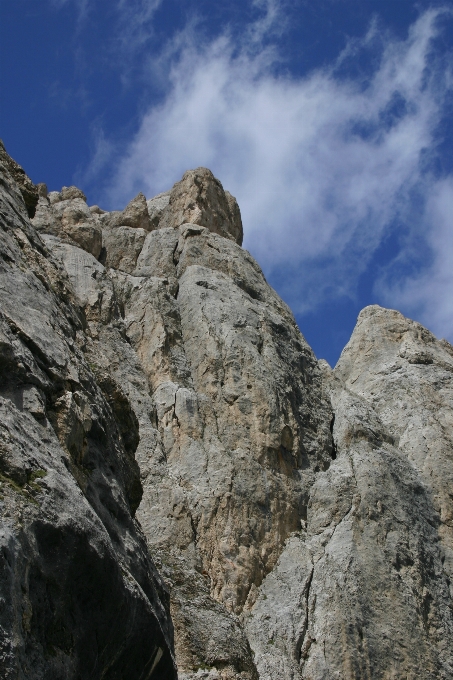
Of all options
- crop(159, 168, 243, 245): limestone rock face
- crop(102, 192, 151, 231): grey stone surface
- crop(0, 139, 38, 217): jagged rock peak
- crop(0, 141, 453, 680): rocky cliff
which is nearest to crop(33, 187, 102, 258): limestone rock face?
crop(0, 141, 453, 680): rocky cliff

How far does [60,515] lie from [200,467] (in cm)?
1535

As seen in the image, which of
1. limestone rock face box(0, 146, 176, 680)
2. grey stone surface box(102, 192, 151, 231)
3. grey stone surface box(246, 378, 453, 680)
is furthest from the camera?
grey stone surface box(102, 192, 151, 231)

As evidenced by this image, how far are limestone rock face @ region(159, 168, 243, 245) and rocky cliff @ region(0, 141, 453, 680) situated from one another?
0.17 metres

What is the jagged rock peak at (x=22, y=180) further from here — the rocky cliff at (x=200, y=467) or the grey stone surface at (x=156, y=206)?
the grey stone surface at (x=156, y=206)

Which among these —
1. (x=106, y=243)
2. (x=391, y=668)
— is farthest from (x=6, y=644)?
(x=106, y=243)

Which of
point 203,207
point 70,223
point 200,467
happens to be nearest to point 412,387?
point 200,467

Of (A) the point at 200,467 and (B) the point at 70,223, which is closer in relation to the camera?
(A) the point at 200,467

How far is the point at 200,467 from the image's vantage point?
24.8m

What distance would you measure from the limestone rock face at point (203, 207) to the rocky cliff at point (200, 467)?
6.6 inches

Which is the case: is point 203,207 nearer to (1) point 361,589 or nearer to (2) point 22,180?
(2) point 22,180

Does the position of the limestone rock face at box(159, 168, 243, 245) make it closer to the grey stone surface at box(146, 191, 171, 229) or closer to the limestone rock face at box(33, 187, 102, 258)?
the grey stone surface at box(146, 191, 171, 229)

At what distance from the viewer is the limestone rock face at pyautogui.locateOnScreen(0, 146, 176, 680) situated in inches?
348

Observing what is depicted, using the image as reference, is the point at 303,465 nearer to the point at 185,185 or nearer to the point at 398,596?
the point at 398,596

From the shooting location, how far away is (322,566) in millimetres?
23297
